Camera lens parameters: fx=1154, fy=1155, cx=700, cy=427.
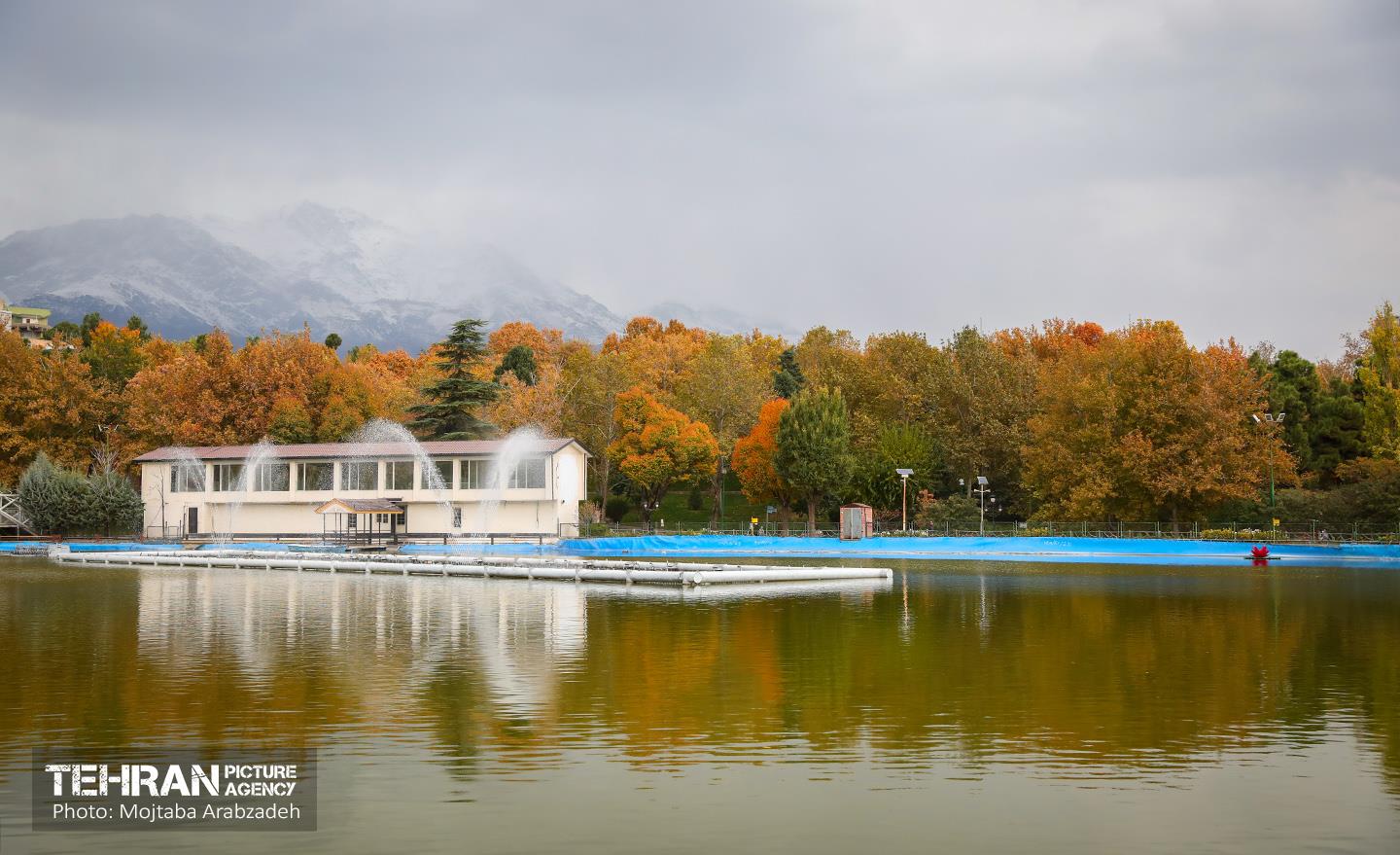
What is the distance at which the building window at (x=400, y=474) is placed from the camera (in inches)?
2923

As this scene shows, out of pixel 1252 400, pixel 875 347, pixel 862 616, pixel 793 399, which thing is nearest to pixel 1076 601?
pixel 862 616

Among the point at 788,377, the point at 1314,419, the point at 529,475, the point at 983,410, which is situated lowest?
the point at 529,475

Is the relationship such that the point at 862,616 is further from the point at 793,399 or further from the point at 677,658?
the point at 793,399

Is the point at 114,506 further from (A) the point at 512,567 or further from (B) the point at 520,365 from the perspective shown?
(B) the point at 520,365

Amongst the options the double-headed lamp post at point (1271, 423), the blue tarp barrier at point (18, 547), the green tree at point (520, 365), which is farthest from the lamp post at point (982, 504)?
the blue tarp barrier at point (18, 547)

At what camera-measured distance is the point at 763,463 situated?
8919 cm

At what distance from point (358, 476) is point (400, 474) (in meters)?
2.95

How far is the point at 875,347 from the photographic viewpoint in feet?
331

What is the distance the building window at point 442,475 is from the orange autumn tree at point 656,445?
1623cm

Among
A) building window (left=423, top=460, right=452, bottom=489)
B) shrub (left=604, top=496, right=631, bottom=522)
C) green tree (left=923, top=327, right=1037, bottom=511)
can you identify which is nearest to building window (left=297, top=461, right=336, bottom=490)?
building window (left=423, top=460, right=452, bottom=489)

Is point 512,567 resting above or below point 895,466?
below

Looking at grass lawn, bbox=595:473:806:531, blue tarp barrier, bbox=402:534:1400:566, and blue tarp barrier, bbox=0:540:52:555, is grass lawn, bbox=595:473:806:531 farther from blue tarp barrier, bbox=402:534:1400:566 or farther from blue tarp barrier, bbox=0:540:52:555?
blue tarp barrier, bbox=0:540:52:555

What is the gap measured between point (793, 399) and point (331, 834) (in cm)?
7511

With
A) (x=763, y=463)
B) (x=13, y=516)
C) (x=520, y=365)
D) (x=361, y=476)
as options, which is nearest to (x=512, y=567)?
(x=361, y=476)
